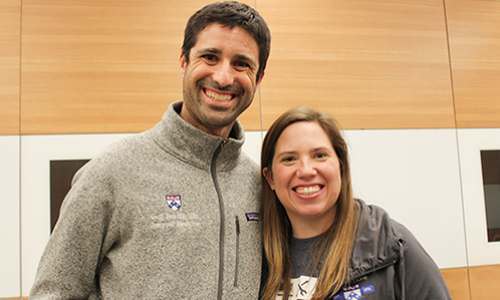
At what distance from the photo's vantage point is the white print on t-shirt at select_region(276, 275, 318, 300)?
1.02 metres

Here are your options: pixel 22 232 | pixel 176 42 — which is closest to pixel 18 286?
pixel 22 232

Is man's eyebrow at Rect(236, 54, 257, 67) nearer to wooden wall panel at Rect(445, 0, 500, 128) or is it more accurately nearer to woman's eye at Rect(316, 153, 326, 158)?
woman's eye at Rect(316, 153, 326, 158)

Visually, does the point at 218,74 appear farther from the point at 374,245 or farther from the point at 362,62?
the point at 362,62

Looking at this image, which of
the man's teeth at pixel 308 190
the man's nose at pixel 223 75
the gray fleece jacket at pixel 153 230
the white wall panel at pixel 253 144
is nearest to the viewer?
the gray fleece jacket at pixel 153 230

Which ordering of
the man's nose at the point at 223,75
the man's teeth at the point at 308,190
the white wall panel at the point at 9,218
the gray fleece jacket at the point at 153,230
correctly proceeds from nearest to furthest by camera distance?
the gray fleece jacket at the point at 153,230 < the man's nose at the point at 223,75 < the man's teeth at the point at 308,190 < the white wall panel at the point at 9,218

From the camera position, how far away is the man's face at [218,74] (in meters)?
0.99

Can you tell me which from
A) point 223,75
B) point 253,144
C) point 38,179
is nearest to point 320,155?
point 223,75

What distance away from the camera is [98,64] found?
1.82 m

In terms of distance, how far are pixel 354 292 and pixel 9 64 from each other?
2051 millimetres

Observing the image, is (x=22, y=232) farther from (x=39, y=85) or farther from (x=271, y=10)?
(x=271, y=10)

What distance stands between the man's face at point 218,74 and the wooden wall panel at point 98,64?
90 centimetres

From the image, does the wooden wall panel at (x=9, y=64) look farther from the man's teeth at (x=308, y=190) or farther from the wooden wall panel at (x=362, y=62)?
the man's teeth at (x=308, y=190)

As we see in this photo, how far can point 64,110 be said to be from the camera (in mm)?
1774

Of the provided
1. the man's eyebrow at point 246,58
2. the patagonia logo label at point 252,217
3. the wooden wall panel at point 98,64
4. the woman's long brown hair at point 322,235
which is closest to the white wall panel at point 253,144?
the wooden wall panel at point 98,64
